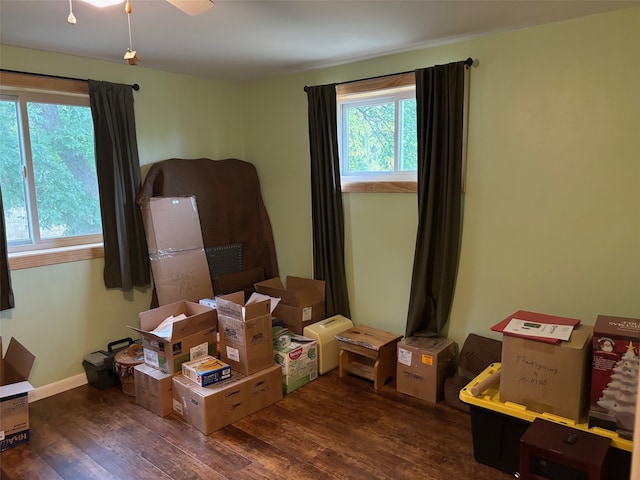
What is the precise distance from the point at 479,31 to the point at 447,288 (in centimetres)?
163

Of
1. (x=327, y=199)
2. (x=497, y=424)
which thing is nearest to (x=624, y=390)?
(x=497, y=424)

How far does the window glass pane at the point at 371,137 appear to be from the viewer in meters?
3.40

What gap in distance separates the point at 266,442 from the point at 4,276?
191 cm

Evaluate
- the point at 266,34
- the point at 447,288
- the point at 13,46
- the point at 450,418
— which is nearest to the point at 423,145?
the point at 447,288

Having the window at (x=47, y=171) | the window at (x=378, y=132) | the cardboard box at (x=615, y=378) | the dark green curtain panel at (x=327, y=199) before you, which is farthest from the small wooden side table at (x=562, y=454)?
the window at (x=47, y=171)

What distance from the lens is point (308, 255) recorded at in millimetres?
3939

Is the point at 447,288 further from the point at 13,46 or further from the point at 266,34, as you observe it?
the point at 13,46

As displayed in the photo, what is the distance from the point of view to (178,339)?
9.25 ft

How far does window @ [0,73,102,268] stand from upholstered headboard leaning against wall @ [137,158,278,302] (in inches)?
17.9

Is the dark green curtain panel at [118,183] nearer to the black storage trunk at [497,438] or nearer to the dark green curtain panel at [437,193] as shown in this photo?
the dark green curtain panel at [437,193]

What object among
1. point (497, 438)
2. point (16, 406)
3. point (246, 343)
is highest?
point (246, 343)

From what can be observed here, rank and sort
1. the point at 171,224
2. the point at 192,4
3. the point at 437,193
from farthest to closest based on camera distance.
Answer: the point at 171,224 → the point at 437,193 → the point at 192,4

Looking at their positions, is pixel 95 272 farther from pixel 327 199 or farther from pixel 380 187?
pixel 380 187

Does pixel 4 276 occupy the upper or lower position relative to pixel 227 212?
lower
